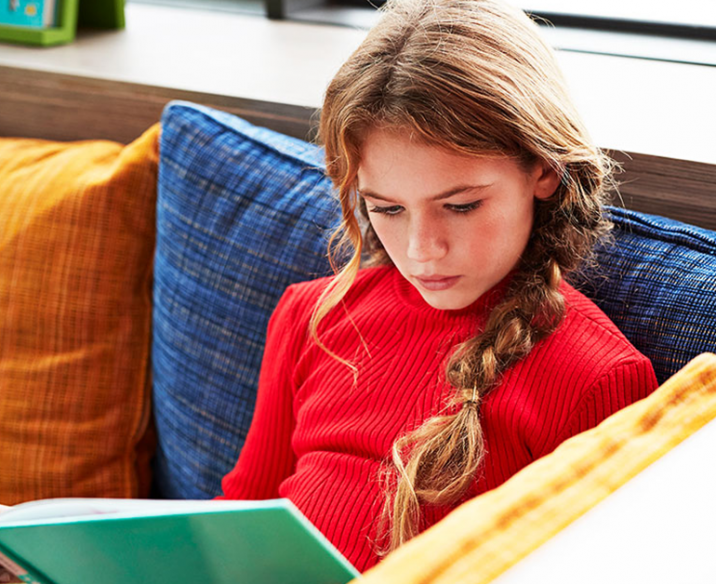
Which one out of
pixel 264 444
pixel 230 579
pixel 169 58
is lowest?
pixel 264 444

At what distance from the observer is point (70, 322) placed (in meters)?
1.27

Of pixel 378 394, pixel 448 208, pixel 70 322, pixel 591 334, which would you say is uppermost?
pixel 448 208

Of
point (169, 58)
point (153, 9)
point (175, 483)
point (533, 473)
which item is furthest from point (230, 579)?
point (153, 9)

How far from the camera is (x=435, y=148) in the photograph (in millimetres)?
753

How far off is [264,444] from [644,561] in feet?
2.10

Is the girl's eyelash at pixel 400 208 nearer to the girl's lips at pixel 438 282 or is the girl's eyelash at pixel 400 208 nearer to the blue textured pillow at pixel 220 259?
the girl's lips at pixel 438 282

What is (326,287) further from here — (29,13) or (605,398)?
A: (29,13)

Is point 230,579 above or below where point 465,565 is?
below

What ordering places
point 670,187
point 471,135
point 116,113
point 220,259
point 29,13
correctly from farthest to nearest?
point 29,13 < point 116,113 < point 220,259 < point 670,187 < point 471,135

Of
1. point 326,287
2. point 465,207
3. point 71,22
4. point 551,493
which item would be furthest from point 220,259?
point 71,22

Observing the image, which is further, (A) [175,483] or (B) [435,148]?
(A) [175,483]

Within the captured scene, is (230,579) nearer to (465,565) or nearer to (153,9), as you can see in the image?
(465,565)

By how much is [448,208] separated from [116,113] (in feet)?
2.89

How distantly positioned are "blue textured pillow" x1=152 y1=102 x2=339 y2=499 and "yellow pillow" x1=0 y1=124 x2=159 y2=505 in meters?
0.08
